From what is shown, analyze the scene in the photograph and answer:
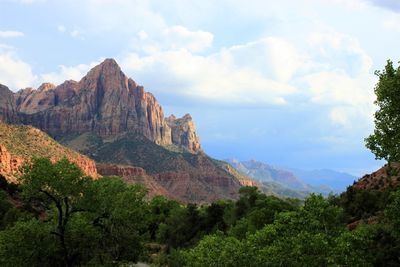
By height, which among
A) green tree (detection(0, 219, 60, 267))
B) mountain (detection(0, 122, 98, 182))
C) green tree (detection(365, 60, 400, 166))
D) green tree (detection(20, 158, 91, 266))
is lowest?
green tree (detection(0, 219, 60, 267))

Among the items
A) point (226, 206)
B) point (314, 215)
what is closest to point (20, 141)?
point (226, 206)

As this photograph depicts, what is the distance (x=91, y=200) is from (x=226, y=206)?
70.8 meters

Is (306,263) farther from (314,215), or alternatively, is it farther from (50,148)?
(50,148)

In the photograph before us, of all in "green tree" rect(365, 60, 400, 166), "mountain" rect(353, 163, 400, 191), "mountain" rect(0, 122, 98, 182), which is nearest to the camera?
"green tree" rect(365, 60, 400, 166)

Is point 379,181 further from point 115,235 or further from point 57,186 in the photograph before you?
point 57,186

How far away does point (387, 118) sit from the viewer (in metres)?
29.8

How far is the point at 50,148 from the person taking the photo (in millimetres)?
193375

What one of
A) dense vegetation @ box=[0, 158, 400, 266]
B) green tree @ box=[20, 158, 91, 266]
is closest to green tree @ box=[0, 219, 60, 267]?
dense vegetation @ box=[0, 158, 400, 266]

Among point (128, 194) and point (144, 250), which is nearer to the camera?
point (128, 194)

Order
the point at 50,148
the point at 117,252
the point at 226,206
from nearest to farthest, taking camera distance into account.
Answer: the point at 117,252 → the point at 226,206 → the point at 50,148

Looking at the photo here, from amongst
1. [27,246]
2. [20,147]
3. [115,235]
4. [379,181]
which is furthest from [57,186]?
[20,147]

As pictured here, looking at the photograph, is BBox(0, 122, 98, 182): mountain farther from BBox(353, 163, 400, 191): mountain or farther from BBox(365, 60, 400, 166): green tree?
BBox(365, 60, 400, 166): green tree

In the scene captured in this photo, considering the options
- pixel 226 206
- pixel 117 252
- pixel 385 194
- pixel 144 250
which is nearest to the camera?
pixel 117 252

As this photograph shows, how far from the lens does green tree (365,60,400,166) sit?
2880cm
